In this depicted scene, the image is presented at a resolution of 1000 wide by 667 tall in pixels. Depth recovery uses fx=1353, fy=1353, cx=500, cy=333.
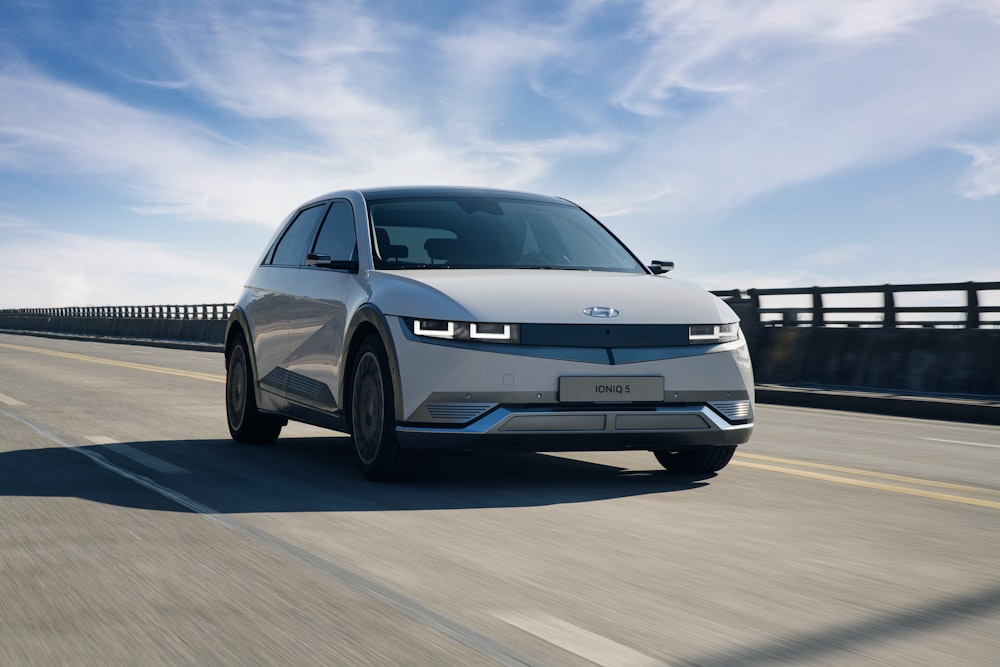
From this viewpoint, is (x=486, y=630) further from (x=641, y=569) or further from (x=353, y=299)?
(x=353, y=299)

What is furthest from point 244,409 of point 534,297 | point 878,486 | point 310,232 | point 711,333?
point 878,486

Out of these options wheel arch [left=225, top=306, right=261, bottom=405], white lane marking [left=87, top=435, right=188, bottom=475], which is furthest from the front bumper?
wheel arch [left=225, top=306, right=261, bottom=405]

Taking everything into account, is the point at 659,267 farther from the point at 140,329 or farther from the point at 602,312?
the point at 140,329

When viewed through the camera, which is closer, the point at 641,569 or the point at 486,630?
the point at 486,630

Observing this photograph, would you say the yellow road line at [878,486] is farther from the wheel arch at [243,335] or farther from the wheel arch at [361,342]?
the wheel arch at [243,335]

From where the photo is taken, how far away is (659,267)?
27.7ft

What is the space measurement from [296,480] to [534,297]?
1.82 metres

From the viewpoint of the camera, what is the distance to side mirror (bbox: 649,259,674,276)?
8.43 meters

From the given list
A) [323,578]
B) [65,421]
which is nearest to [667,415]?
[323,578]

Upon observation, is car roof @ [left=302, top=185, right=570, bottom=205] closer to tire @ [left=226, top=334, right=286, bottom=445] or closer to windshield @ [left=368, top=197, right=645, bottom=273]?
windshield @ [left=368, top=197, right=645, bottom=273]

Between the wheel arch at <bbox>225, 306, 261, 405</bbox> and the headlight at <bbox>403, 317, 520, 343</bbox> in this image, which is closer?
the headlight at <bbox>403, 317, 520, 343</bbox>

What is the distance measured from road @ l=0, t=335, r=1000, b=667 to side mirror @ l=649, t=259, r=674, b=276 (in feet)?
4.05

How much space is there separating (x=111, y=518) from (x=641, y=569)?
2.61 meters

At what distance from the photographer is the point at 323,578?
15.8ft
